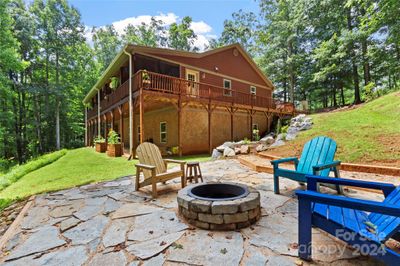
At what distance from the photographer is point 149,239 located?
2.27 meters

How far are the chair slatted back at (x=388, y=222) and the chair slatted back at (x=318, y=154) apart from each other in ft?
4.73

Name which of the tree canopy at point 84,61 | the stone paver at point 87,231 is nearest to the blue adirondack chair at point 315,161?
the stone paver at point 87,231

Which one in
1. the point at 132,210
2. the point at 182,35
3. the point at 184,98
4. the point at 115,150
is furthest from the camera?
the point at 182,35

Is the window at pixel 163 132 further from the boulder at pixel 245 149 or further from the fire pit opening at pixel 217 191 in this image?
the fire pit opening at pixel 217 191

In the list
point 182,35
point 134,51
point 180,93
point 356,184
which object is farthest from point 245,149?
point 182,35

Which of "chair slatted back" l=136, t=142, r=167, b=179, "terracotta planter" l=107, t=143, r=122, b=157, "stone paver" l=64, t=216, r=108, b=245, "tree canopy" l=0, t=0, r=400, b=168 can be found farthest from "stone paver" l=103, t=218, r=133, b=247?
"tree canopy" l=0, t=0, r=400, b=168

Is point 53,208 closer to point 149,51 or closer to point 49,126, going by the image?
point 149,51

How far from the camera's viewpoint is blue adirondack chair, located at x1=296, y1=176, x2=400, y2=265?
150 cm

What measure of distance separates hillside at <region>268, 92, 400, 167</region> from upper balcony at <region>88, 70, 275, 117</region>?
4974 mm

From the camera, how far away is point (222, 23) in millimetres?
29469

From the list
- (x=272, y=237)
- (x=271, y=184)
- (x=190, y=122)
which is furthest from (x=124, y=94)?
(x=272, y=237)

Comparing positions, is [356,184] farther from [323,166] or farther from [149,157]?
[149,157]

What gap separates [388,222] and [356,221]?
217 millimetres

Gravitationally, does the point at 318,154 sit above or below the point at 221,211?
above
